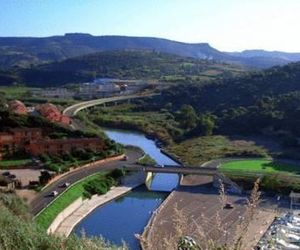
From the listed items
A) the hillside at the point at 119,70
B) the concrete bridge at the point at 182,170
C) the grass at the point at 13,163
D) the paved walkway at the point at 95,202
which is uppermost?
the concrete bridge at the point at 182,170

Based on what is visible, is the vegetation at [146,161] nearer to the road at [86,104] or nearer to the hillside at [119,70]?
the road at [86,104]

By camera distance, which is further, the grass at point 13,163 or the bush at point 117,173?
the bush at point 117,173

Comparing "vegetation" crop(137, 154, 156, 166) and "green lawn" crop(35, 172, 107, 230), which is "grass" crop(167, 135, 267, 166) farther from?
"green lawn" crop(35, 172, 107, 230)

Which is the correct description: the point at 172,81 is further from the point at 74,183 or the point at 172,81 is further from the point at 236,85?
the point at 74,183

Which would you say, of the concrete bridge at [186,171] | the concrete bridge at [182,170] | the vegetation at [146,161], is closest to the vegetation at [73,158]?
the vegetation at [146,161]

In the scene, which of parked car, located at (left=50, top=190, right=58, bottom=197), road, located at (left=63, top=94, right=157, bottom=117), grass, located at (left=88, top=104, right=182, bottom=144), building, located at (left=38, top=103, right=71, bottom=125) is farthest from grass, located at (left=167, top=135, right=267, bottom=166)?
road, located at (left=63, top=94, right=157, bottom=117)

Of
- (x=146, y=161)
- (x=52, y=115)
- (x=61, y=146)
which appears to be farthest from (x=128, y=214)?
(x=52, y=115)

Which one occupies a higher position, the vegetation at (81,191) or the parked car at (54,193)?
the parked car at (54,193)
